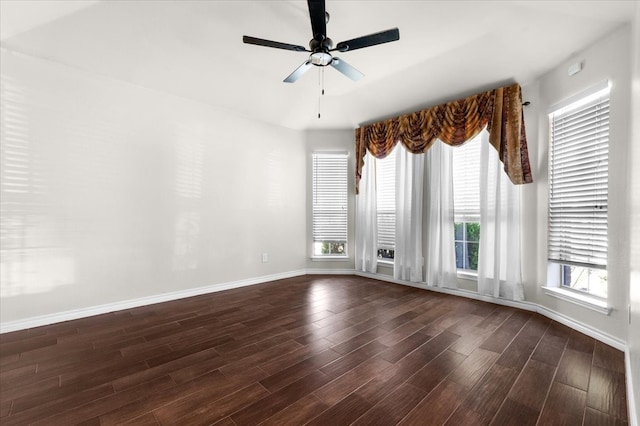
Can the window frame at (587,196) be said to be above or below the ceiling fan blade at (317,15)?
below

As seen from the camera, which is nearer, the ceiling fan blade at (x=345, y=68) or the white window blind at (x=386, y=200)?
the ceiling fan blade at (x=345, y=68)

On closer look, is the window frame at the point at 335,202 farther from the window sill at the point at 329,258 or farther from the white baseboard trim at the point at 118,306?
the white baseboard trim at the point at 118,306

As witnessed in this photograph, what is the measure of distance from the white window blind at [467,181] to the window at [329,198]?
1971mm

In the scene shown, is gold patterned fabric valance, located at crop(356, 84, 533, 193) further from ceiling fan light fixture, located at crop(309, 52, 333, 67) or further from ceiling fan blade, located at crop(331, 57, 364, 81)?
ceiling fan light fixture, located at crop(309, 52, 333, 67)

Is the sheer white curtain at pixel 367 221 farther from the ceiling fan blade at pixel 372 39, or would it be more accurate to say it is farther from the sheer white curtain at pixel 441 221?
the ceiling fan blade at pixel 372 39

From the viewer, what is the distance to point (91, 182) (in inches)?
123

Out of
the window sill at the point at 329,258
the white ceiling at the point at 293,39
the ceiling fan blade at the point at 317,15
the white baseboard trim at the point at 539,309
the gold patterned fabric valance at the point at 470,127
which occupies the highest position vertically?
the white ceiling at the point at 293,39

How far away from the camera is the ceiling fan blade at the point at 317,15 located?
74.8 inches

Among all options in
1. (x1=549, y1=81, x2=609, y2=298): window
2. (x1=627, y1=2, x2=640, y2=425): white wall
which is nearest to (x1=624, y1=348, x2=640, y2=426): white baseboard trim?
(x1=627, y1=2, x2=640, y2=425): white wall

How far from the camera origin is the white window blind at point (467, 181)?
145 inches

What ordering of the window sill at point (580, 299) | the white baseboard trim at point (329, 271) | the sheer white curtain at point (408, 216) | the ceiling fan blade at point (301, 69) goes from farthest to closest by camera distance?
the white baseboard trim at point (329, 271), the sheer white curtain at point (408, 216), the ceiling fan blade at point (301, 69), the window sill at point (580, 299)

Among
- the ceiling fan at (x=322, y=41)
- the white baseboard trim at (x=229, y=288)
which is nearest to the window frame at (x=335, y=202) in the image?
the white baseboard trim at (x=229, y=288)

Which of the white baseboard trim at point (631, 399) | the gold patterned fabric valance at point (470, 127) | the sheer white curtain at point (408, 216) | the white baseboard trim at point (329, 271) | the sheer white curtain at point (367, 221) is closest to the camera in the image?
the white baseboard trim at point (631, 399)

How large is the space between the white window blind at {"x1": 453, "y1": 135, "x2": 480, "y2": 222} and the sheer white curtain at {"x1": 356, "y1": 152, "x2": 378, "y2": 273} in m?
1.38
